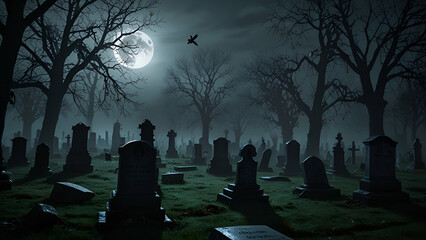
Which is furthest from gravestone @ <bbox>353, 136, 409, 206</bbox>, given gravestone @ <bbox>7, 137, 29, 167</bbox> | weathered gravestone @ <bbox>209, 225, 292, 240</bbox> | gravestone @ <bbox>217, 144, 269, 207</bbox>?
gravestone @ <bbox>7, 137, 29, 167</bbox>

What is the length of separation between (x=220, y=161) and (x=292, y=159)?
468 centimetres

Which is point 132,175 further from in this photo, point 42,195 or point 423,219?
point 423,219

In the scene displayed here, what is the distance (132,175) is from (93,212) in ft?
5.08

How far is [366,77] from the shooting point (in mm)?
17297

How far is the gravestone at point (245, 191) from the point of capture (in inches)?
303

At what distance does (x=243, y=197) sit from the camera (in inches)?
306

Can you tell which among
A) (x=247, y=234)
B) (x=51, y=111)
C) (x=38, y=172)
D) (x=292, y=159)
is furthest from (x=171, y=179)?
(x=51, y=111)

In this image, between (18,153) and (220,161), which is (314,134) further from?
(18,153)

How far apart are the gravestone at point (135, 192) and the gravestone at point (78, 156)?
8968mm

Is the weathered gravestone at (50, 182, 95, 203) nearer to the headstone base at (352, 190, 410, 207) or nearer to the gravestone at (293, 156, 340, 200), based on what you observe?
the gravestone at (293, 156, 340, 200)

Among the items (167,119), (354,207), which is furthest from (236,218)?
(167,119)

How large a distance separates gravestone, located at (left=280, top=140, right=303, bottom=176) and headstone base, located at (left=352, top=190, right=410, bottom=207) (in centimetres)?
781

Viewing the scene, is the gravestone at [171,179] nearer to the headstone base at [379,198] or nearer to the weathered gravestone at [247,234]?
the headstone base at [379,198]

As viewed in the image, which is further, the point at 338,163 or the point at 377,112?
the point at 377,112
